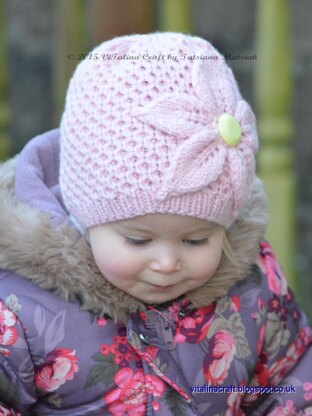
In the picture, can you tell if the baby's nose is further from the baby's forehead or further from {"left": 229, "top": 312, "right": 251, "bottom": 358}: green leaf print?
{"left": 229, "top": 312, "right": 251, "bottom": 358}: green leaf print

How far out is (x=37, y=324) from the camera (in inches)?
63.7

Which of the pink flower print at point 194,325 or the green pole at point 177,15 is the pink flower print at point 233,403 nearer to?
the pink flower print at point 194,325

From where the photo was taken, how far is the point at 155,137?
1526mm

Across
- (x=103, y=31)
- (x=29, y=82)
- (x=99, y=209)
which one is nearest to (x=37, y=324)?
(x=99, y=209)

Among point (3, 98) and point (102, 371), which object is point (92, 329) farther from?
point (3, 98)

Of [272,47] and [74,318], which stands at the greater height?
[272,47]

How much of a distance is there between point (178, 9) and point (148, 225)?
917mm

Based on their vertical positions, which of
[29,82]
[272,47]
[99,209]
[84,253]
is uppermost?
[272,47]

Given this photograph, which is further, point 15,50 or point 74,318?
point 15,50

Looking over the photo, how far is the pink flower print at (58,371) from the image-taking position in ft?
5.36

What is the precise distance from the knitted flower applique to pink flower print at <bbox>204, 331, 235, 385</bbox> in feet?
1.04

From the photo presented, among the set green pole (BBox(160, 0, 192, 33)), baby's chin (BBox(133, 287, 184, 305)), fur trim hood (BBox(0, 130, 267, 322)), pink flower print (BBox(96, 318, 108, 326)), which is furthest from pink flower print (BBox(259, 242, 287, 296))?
A: green pole (BBox(160, 0, 192, 33))

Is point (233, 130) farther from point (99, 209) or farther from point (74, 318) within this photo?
point (74, 318)

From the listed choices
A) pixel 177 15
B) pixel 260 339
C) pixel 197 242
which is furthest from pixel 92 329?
pixel 177 15
